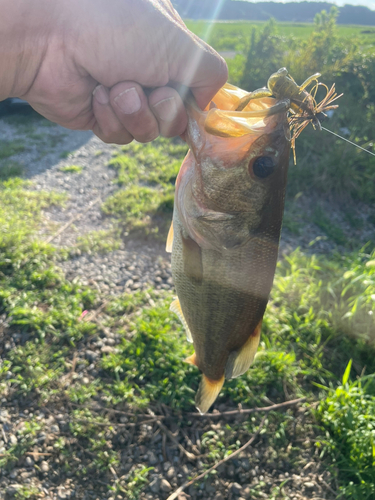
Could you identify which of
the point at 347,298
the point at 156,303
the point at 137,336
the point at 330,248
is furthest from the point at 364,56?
the point at 137,336

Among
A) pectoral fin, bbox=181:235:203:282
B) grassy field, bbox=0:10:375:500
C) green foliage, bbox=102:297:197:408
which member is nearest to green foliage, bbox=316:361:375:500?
grassy field, bbox=0:10:375:500

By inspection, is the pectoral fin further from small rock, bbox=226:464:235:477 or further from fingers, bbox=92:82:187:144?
small rock, bbox=226:464:235:477

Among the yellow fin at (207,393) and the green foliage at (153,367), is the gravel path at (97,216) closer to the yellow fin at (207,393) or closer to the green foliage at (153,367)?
the green foliage at (153,367)

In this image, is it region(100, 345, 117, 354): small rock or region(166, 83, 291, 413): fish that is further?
region(100, 345, 117, 354): small rock

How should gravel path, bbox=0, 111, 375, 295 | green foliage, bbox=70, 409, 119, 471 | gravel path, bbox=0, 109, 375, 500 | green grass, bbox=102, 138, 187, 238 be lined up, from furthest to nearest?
green grass, bbox=102, 138, 187, 238 < gravel path, bbox=0, 111, 375, 295 < green foliage, bbox=70, 409, 119, 471 < gravel path, bbox=0, 109, 375, 500

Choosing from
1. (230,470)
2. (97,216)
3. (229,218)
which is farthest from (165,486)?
(97,216)

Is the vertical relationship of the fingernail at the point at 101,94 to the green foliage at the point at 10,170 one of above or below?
above

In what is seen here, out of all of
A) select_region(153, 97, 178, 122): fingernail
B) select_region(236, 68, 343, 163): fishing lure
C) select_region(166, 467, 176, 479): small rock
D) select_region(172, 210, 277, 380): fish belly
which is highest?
select_region(236, 68, 343, 163): fishing lure

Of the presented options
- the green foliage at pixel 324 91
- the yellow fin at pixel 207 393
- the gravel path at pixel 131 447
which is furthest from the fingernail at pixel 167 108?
the green foliage at pixel 324 91
